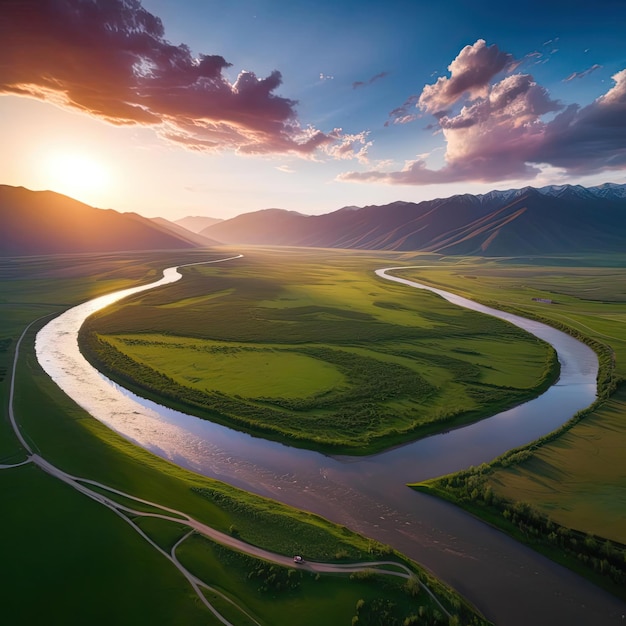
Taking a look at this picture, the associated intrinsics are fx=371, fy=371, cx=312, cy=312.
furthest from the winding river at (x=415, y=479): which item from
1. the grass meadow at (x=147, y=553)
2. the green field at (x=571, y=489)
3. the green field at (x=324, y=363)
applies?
the green field at (x=324, y=363)

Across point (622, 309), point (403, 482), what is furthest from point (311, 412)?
point (622, 309)

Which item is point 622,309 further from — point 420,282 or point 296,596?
point 296,596

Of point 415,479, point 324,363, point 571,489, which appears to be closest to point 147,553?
point 415,479

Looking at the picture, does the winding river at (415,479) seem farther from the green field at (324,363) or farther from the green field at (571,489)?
the green field at (324,363)

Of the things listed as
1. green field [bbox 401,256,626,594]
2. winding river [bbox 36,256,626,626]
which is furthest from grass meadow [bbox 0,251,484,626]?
green field [bbox 401,256,626,594]

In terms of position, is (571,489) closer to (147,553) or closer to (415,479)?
(415,479)

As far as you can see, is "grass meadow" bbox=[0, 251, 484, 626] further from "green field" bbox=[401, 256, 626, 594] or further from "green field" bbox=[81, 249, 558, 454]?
"green field" bbox=[81, 249, 558, 454]
